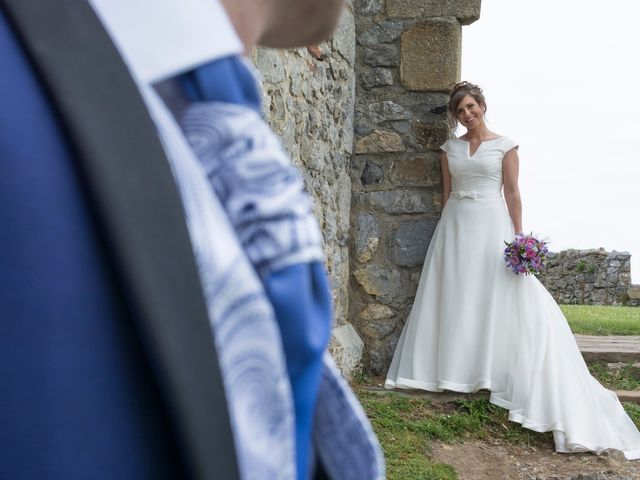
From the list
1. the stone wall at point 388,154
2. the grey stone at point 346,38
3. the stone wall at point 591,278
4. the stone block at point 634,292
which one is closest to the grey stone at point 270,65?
the grey stone at point 346,38

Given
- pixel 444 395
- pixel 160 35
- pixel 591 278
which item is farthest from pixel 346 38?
pixel 591 278

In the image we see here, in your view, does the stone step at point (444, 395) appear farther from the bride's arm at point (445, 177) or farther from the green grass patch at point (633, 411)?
the bride's arm at point (445, 177)

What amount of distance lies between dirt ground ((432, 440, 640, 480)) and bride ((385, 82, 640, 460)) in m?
0.18

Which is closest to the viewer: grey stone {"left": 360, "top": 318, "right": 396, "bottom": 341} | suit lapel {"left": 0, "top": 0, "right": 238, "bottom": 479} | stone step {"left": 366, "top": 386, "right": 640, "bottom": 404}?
suit lapel {"left": 0, "top": 0, "right": 238, "bottom": 479}

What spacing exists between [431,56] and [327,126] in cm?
102

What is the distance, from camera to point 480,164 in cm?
464

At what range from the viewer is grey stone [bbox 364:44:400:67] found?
496cm

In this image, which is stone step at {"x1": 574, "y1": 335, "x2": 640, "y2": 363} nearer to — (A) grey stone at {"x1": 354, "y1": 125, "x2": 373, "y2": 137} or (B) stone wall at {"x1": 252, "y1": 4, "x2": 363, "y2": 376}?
(B) stone wall at {"x1": 252, "y1": 4, "x2": 363, "y2": 376}

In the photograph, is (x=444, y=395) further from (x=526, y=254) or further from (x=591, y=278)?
(x=591, y=278)

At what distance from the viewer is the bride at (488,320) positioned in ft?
13.9

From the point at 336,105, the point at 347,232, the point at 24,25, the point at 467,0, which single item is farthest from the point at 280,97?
the point at 24,25

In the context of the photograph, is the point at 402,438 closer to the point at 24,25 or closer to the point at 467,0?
the point at 467,0

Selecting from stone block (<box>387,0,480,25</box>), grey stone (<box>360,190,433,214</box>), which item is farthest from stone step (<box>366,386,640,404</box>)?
stone block (<box>387,0,480,25</box>)

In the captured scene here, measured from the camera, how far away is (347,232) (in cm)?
499
